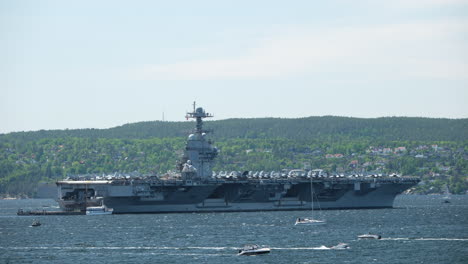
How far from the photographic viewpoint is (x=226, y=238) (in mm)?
64500

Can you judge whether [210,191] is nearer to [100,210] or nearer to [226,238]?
[100,210]

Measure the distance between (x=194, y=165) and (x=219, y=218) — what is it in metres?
9.88

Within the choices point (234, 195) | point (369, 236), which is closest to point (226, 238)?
point (369, 236)

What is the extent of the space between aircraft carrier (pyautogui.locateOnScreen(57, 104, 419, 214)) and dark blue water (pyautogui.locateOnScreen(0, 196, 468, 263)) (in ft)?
4.66

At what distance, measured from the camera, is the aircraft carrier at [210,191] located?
270 ft

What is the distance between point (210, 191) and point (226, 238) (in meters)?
20.3

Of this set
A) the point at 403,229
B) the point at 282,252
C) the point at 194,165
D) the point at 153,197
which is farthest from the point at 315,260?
the point at 194,165

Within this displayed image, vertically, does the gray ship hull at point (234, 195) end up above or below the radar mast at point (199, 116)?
below

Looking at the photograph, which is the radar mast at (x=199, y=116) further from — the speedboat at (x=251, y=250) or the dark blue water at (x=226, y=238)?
the speedboat at (x=251, y=250)

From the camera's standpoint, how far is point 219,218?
81625 millimetres

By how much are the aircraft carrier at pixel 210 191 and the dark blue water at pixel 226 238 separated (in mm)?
1420

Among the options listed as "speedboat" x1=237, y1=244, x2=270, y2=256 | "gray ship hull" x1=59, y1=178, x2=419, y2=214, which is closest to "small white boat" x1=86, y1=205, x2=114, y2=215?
"gray ship hull" x1=59, y1=178, x2=419, y2=214

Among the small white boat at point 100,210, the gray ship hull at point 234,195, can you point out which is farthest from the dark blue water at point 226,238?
the gray ship hull at point 234,195

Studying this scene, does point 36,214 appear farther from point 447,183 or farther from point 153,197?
point 447,183
